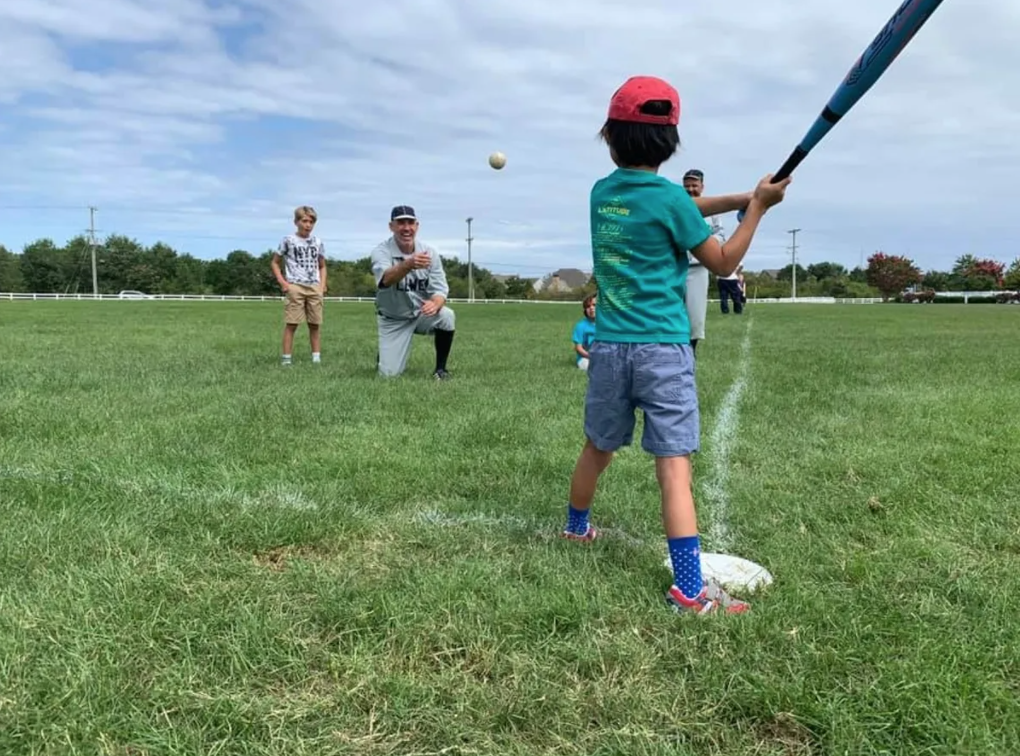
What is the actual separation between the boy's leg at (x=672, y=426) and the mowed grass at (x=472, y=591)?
0.27 metres

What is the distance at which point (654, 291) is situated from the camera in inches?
108

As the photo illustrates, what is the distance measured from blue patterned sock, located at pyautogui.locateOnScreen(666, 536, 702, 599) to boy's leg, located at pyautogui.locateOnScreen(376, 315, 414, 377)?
18.4 ft

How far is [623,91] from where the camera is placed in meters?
2.65

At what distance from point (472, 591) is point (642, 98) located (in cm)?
175

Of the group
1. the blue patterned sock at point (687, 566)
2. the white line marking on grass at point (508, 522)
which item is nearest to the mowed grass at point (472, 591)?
the white line marking on grass at point (508, 522)

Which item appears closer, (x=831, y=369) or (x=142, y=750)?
(x=142, y=750)

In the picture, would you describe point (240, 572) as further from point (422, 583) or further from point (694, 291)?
point (694, 291)

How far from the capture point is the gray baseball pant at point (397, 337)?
26.0 feet

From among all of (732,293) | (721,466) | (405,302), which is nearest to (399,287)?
(405,302)

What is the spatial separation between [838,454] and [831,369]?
434cm

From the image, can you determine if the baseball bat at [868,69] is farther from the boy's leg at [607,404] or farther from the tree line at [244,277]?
the tree line at [244,277]

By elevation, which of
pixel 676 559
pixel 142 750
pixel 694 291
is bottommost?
pixel 142 750

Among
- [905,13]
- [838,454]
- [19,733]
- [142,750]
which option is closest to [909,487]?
[838,454]

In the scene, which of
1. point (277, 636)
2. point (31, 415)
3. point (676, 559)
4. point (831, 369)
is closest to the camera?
point (277, 636)
